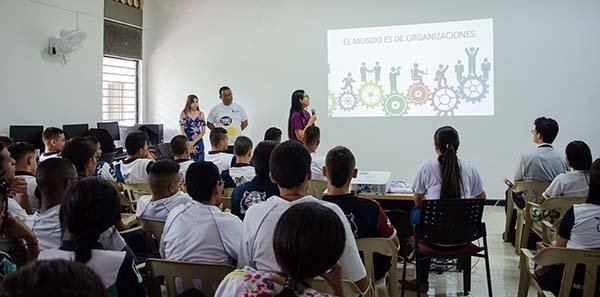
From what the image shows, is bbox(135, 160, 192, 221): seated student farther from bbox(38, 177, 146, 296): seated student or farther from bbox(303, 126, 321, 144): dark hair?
bbox(303, 126, 321, 144): dark hair

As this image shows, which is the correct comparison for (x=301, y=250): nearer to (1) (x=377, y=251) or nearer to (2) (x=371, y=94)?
(1) (x=377, y=251)

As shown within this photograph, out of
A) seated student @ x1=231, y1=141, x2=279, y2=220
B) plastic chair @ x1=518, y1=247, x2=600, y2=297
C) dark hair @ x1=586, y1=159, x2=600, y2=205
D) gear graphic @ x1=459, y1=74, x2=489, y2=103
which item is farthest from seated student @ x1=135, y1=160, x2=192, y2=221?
gear graphic @ x1=459, y1=74, x2=489, y2=103

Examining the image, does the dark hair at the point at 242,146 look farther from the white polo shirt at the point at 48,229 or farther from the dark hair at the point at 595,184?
the dark hair at the point at 595,184

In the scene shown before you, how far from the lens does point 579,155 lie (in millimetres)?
3344

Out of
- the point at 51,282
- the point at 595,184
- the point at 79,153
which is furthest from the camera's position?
the point at 79,153

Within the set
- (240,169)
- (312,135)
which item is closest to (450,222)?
(312,135)

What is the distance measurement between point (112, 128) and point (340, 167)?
5.13 meters

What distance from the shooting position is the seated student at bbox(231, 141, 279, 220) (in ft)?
8.81

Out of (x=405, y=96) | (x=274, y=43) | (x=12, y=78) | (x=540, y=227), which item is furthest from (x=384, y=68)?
(x=12, y=78)

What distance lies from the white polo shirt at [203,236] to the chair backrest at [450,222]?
1.31 m

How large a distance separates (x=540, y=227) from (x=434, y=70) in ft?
10.1

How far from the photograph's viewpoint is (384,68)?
6605 millimetres

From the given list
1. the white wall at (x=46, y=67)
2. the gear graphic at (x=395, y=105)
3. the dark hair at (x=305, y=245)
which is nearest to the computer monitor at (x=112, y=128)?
the white wall at (x=46, y=67)

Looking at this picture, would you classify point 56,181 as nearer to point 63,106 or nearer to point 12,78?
point 12,78
